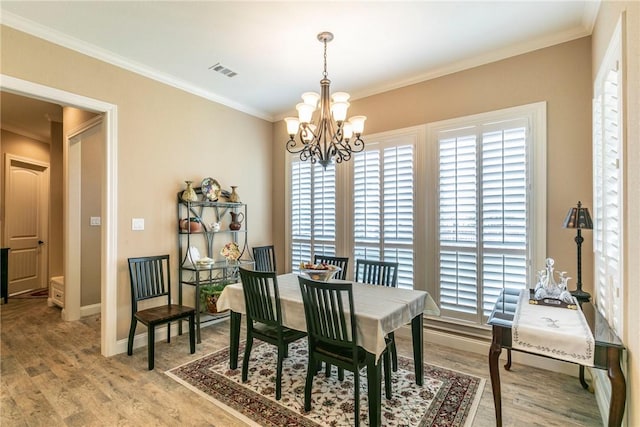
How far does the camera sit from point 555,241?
2.82 metres

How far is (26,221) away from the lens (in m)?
5.64

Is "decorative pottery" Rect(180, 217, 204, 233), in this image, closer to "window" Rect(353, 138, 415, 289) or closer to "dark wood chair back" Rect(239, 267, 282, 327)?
"dark wood chair back" Rect(239, 267, 282, 327)

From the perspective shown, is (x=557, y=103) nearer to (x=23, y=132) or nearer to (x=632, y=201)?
(x=632, y=201)

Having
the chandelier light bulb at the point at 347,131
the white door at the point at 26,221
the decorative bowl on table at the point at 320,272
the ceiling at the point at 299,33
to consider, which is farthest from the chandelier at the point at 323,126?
the white door at the point at 26,221

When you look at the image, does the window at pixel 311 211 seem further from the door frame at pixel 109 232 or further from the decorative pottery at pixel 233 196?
the door frame at pixel 109 232

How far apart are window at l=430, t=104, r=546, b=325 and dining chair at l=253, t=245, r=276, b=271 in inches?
87.7

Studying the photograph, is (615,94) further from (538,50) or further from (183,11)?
(183,11)

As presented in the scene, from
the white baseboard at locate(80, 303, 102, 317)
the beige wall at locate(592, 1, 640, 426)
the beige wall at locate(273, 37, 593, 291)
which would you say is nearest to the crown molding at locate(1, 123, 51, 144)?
the white baseboard at locate(80, 303, 102, 317)

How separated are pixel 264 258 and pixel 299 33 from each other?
287 centimetres

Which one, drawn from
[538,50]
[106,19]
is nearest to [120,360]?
[106,19]

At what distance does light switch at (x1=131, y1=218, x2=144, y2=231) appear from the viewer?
10.9 feet

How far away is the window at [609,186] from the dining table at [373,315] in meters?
1.08

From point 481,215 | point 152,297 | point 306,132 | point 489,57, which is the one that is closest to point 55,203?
point 152,297

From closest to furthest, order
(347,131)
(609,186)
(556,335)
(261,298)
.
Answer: (556,335)
(609,186)
(261,298)
(347,131)
